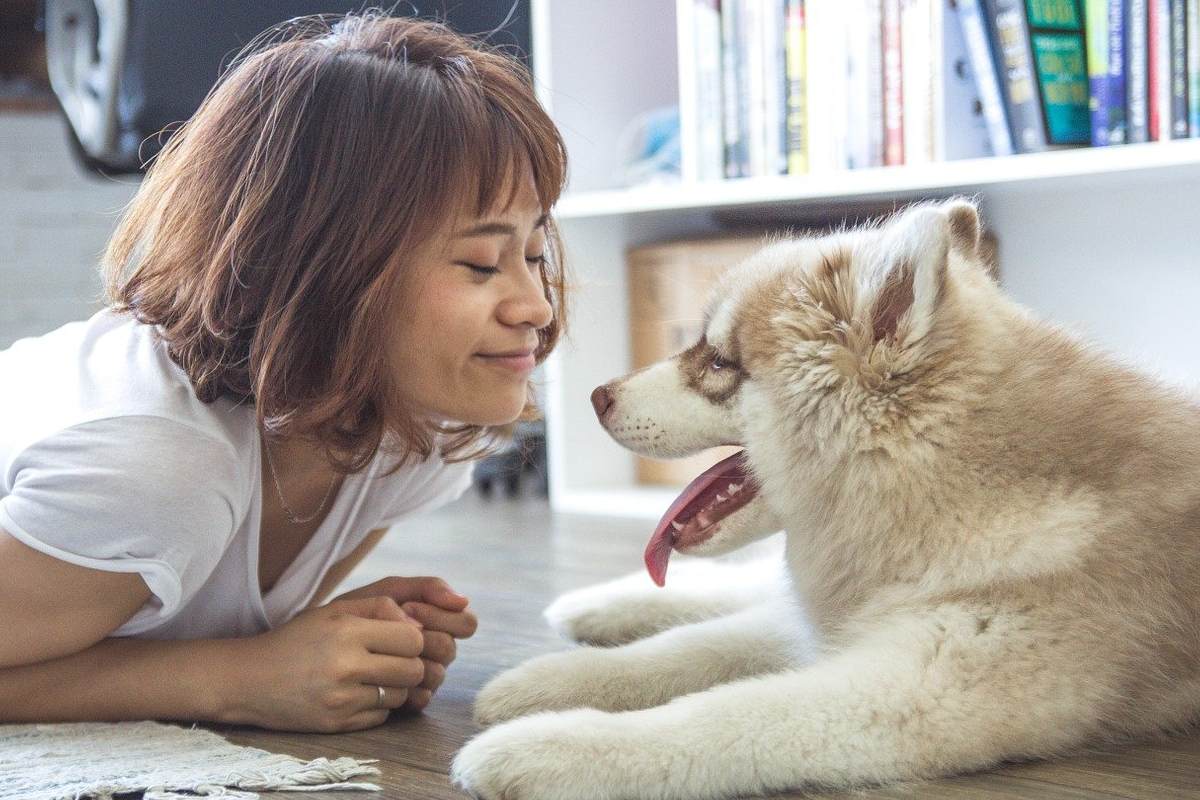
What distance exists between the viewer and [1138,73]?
2227 mm

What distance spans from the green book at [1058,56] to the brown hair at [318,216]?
→ 1.34 m

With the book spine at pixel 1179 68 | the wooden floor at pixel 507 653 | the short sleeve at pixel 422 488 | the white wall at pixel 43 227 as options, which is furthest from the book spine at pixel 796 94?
the white wall at pixel 43 227

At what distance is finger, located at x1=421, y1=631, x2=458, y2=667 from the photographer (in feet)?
4.34

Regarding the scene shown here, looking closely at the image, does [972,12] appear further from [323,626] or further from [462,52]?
[323,626]

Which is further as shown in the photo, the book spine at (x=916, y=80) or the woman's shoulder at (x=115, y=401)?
the book spine at (x=916, y=80)

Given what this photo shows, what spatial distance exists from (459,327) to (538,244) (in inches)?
6.2

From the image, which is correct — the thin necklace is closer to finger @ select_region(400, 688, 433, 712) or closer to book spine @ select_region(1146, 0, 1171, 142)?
finger @ select_region(400, 688, 433, 712)

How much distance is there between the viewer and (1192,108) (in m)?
2.17

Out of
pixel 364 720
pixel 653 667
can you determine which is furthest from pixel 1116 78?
pixel 364 720

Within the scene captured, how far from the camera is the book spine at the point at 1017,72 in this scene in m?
2.33

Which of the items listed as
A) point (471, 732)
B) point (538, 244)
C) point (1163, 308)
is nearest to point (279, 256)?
point (538, 244)

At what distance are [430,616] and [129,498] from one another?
1.10 feet

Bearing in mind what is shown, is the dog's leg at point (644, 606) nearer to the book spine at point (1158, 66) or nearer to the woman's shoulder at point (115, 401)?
the woman's shoulder at point (115, 401)

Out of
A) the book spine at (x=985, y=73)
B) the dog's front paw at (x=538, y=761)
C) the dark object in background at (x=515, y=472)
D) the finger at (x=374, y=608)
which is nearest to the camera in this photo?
the dog's front paw at (x=538, y=761)
